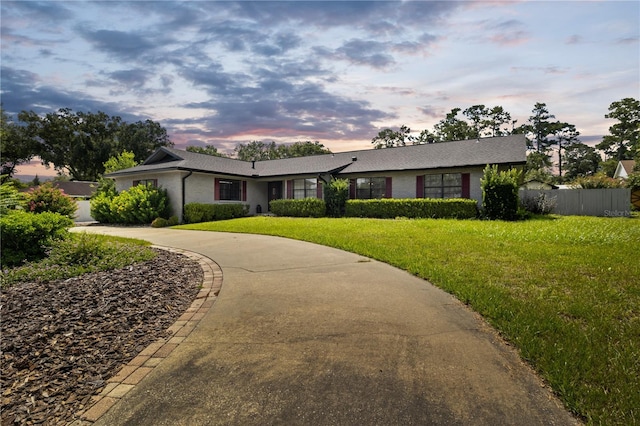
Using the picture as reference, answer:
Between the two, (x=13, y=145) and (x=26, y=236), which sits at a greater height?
(x=13, y=145)

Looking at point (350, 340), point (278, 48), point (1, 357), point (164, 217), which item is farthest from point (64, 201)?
point (350, 340)

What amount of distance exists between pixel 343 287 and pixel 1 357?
4.02 meters

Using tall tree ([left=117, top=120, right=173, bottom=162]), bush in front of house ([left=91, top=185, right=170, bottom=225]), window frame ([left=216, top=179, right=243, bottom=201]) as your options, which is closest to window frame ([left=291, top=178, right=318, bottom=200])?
window frame ([left=216, top=179, right=243, bottom=201])

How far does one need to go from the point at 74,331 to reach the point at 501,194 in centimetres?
1593

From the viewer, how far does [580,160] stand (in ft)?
180

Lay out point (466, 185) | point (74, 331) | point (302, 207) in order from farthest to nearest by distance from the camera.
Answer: point (302, 207)
point (466, 185)
point (74, 331)

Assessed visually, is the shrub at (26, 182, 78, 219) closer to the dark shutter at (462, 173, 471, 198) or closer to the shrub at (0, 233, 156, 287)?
the shrub at (0, 233, 156, 287)

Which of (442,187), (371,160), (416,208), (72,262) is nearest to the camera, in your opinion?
(72,262)

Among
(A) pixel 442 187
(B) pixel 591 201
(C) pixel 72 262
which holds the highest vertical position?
(A) pixel 442 187

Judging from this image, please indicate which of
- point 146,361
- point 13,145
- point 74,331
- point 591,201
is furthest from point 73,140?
point 591,201

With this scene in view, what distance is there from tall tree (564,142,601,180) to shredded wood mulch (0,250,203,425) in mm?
66070

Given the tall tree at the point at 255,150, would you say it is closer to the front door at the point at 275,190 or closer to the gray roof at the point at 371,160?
the gray roof at the point at 371,160

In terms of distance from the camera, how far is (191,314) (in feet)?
13.3

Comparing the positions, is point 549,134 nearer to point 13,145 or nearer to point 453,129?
point 453,129
